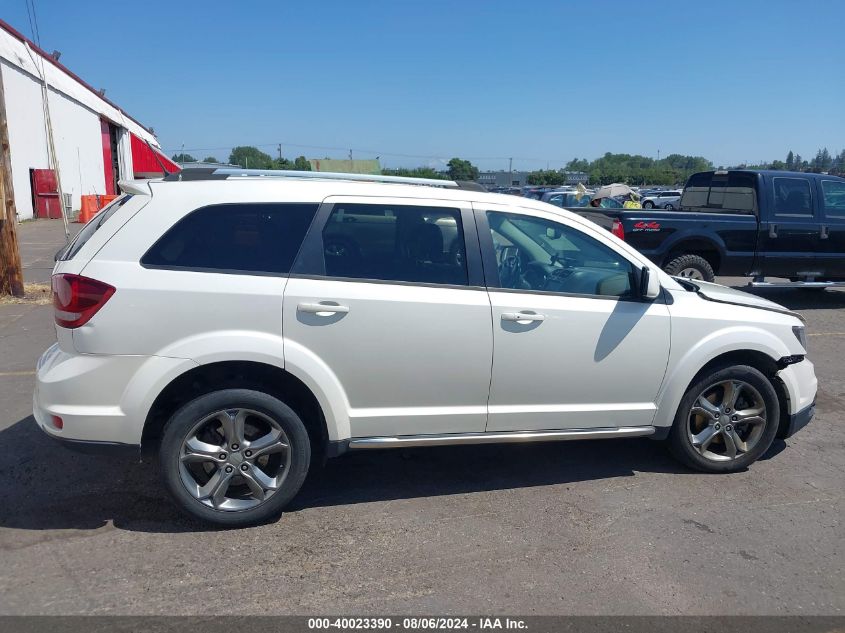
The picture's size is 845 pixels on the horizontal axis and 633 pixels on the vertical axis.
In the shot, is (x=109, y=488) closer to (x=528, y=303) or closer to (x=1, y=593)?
(x=1, y=593)

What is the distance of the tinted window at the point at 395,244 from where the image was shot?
13.2 feet

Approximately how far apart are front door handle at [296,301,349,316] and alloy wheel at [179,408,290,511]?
0.62 m

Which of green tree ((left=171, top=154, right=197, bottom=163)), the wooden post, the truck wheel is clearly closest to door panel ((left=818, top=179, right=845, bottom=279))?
the truck wheel

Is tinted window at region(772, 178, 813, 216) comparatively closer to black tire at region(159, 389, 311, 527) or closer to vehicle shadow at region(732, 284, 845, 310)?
vehicle shadow at region(732, 284, 845, 310)

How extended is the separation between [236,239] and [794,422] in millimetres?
3857

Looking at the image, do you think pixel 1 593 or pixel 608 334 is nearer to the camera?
pixel 1 593

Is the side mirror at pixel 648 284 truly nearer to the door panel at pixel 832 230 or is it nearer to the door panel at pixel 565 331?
the door panel at pixel 565 331

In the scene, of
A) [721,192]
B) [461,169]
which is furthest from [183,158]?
[721,192]

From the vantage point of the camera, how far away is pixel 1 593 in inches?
128

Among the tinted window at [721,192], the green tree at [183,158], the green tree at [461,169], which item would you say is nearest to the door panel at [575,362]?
the tinted window at [721,192]

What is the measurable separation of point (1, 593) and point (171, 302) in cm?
154

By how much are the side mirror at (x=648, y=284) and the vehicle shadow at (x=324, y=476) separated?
1.27m

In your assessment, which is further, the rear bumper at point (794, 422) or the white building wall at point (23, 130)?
the white building wall at point (23, 130)
